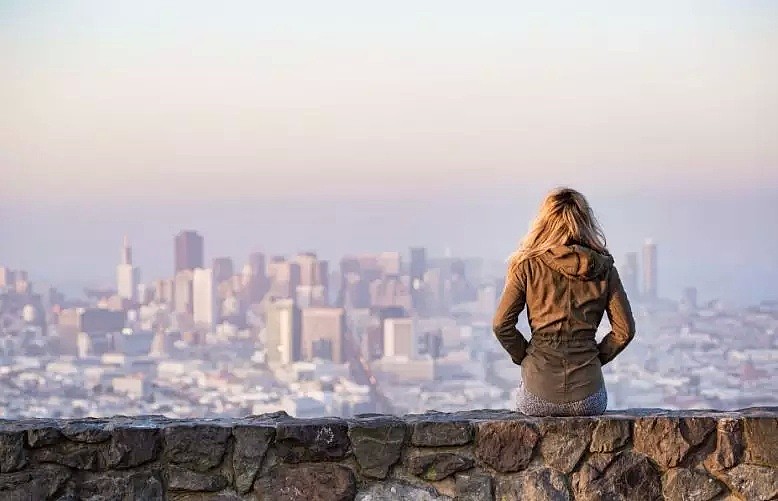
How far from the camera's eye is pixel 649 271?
34.3 metres

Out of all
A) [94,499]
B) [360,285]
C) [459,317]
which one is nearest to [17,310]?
[360,285]

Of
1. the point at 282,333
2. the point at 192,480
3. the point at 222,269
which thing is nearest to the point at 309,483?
the point at 192,480

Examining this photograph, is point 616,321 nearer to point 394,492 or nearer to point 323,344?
point 394,492

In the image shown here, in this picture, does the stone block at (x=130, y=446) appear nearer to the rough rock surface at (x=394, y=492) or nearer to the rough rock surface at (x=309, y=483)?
the rough rock surface at (x=309, y=483)

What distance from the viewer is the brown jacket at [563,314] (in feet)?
14.0

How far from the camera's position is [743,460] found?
4195mm

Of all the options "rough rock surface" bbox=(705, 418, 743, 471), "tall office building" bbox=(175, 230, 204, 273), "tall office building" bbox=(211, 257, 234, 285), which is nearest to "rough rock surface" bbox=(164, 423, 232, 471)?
"rough rock surface" bbox=(705, 418, 743, 471)

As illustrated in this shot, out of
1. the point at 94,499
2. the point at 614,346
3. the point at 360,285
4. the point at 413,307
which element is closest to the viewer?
the point at 94,499

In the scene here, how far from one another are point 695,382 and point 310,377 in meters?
9.12

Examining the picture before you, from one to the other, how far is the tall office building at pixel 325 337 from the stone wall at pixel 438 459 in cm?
2808

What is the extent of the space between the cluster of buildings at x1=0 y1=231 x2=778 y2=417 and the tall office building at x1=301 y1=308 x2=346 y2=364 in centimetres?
6

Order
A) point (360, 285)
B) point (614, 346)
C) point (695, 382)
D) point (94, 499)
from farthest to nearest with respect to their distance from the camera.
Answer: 1. point (360, 285)
2. point (695, 382)
3. point (614, 346)
4. point (94, 499)

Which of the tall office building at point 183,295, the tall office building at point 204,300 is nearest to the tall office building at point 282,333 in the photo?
the tall office building at point 204,300

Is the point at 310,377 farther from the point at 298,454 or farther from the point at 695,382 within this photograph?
the point at 298,454
